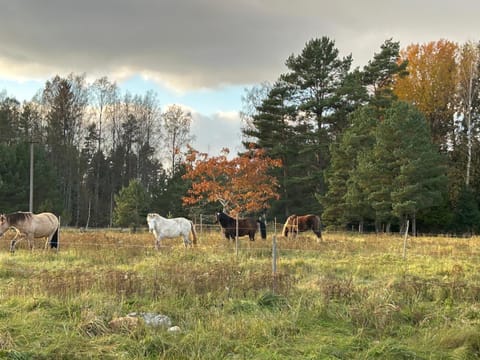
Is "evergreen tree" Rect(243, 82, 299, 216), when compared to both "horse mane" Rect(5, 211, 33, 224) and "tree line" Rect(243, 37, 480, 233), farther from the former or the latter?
"horse mane" Rect(5, 211, 33, 224)

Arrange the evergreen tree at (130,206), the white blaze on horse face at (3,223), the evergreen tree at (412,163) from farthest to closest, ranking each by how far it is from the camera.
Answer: the evergreen tree at (130,206), the evergreen tree at (412,163), the white blaze on horse face at (3,223)

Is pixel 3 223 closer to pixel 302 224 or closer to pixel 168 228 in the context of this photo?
pixel 168 228

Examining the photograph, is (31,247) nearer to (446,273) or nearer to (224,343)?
(224,343)

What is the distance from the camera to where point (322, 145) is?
110ft

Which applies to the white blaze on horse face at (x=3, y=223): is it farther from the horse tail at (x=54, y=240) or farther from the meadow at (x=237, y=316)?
the meadow at (x=237, y=316)

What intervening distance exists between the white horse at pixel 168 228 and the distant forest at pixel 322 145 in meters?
11.8

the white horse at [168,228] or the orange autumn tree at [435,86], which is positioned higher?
the orange autumn tree at [435,86]

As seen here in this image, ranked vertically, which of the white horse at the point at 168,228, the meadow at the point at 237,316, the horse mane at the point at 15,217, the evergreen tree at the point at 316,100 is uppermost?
the evergreen tree at the point at 316,100

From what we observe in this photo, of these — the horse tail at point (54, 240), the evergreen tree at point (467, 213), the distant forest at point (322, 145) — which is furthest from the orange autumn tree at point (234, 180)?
the evergreen tree at point (467, 213)

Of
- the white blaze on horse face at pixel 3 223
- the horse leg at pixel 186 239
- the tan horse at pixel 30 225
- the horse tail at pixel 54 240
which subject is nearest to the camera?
the white blaze on horse face at pixel 3 223

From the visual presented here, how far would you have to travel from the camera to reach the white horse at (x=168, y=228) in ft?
49.9

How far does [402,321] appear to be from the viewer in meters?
6.13

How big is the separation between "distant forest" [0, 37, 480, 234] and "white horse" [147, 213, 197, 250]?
38.7 ft

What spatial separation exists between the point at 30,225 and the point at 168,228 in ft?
14.6
